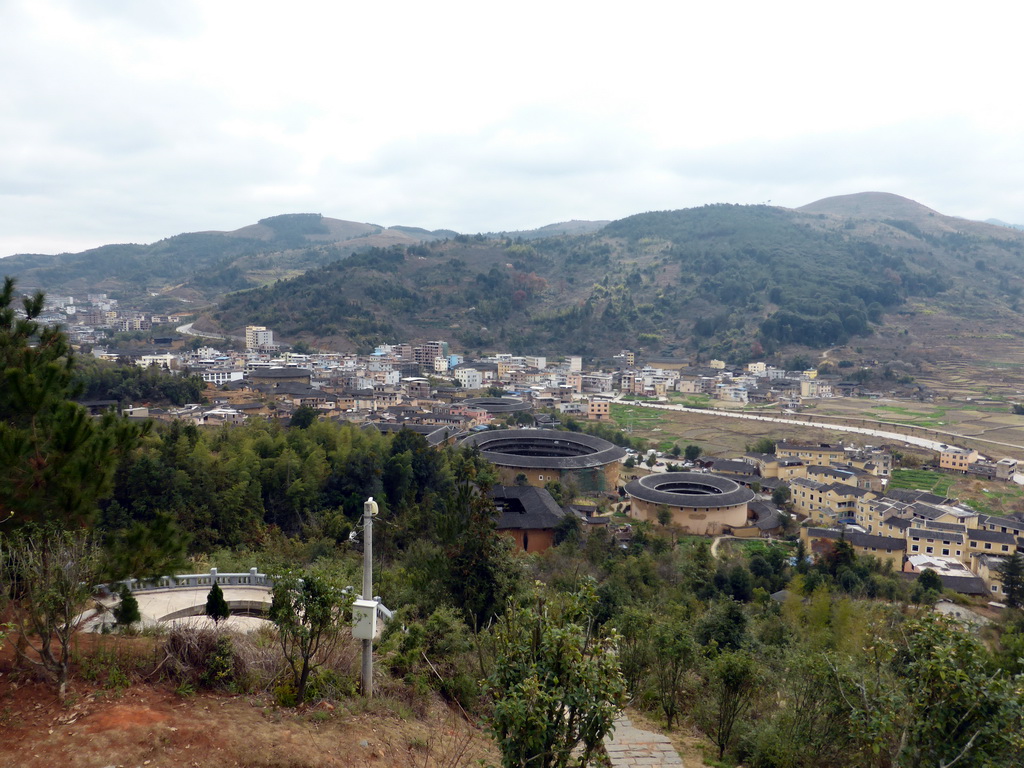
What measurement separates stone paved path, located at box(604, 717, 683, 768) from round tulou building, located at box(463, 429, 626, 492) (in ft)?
63.4

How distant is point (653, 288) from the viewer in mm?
87500

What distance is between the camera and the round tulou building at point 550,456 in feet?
86.8

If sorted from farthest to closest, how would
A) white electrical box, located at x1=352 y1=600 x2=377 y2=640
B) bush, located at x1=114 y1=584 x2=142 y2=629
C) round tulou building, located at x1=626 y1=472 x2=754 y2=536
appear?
round tulou building, located at x1=626 y1=472 x2=754 y2=536 < bush, located at x1=114 y1=584 x2=142 y2=629 < white electrical box, located at x1=352 y1=600 x2=377 y2=640

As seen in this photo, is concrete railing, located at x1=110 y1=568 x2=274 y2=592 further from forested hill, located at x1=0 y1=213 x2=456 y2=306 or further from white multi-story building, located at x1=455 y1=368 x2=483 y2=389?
forested hill, located at x1=0 y1=213 x2=456 y2=306

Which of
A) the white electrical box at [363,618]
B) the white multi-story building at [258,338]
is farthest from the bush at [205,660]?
the white multi-story building at [258,338]

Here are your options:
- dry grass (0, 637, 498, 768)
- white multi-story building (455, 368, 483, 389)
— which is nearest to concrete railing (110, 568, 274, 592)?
dry grass (0, 637, 498, 768)

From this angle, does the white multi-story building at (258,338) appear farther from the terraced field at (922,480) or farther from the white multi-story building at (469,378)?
the terraced field at (922,480)

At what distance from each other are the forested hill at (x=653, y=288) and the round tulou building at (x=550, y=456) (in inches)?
1337

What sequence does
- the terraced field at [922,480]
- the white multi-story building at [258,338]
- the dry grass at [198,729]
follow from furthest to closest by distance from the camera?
the white multi-story building at [258,338]
the terraced field at [922,480]
the dry grass at [198,729]

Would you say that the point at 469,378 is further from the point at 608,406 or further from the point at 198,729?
the point at 198,729

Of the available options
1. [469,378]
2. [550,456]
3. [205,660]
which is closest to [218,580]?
[205,660]

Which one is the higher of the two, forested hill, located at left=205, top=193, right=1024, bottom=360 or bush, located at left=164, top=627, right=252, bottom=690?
forested hill, located at left=205, top=193, right=1024, bottom=360

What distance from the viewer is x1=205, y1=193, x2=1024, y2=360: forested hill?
6919 centimetres

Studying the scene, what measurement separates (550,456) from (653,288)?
6229 cm
